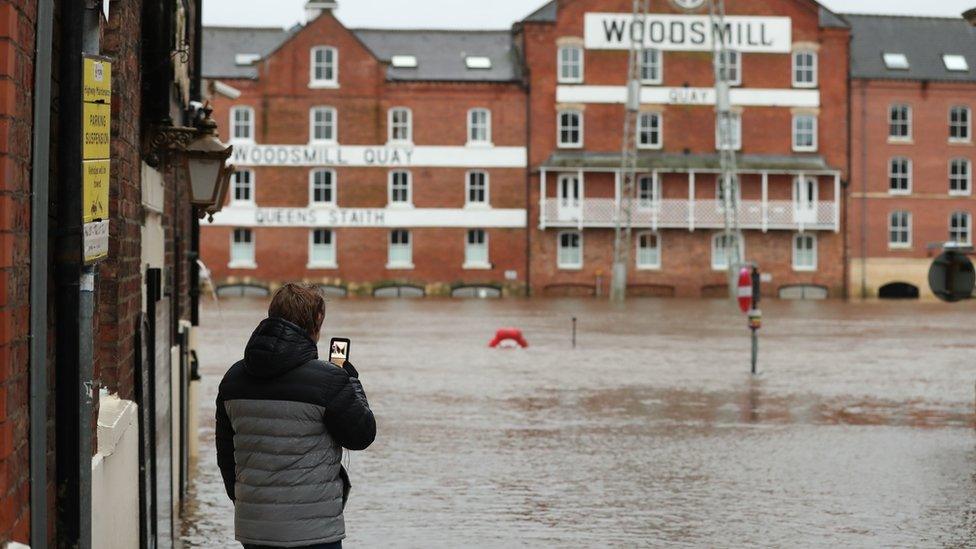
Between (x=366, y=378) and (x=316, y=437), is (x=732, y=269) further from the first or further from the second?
(x=316, y=437)

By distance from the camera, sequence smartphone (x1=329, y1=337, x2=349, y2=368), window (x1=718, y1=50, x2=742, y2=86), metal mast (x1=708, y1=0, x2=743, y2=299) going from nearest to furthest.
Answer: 1. smartphone (x1=329, y1=337, x2=349, y2=368)
2. metal mast (x1=708, y1=0, x2=743, y2=299)
3. window (x1=718, y1=50, x2=742, y2=86)

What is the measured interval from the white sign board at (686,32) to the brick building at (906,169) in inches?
138

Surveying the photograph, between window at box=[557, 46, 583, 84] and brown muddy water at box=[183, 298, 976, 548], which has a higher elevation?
window at box=[557, 46, 583, 84]

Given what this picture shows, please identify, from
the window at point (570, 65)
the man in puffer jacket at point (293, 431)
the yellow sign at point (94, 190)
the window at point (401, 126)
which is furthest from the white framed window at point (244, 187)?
the yellow sign at point (94, 190)

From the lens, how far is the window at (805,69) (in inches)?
2354

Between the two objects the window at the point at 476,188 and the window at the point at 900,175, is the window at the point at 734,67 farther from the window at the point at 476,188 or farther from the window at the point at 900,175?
the window at the point at 476,188

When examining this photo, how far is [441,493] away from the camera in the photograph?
38.9 ft

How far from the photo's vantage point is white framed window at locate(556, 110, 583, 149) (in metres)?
58.5

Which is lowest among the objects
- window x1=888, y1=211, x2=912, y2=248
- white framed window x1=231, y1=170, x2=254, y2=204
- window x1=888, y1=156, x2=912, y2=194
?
window x1=888, y1=211, x2=912, y2=248

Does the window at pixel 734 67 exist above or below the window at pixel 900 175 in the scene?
above

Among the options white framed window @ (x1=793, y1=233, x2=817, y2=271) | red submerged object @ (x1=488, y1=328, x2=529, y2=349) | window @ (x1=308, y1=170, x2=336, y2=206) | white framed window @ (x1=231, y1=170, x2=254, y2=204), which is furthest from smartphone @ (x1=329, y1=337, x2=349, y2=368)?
white framed window @ (x1=793, y1=233, x2=817, y2=271)

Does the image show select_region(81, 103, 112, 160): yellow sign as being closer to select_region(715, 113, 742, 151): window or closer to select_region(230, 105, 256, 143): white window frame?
select_region(230, 105, 256, 143): white window frame

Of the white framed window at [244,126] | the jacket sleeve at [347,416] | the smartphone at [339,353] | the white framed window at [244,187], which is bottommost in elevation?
the jacket sleeve at [347,416]

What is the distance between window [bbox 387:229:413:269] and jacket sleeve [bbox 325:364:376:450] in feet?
173
